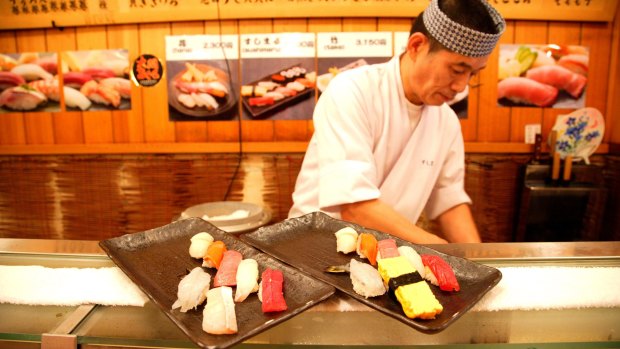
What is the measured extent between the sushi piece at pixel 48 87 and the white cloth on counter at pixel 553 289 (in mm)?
4452

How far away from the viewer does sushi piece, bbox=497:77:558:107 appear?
3.74m

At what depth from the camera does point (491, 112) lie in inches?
149

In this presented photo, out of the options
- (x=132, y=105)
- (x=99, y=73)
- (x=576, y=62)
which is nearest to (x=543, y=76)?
(x=576, y=62)

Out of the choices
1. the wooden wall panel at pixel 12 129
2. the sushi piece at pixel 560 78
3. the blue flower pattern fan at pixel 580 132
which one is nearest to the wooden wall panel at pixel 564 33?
the sushi piece at pixel 560 78

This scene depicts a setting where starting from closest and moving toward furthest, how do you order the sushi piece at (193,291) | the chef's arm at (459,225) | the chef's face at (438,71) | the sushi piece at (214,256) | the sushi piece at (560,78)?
the sushi piece at (193,291)
the sushi piece at (214,256)
the chef's face at (438,71)
the chef's arm at (459,225)
the sushi piece at (560,78)

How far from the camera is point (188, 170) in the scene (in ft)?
12.7

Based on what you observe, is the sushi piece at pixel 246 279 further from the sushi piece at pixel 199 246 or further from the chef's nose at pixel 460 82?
the chef's nose at pixel 460 82

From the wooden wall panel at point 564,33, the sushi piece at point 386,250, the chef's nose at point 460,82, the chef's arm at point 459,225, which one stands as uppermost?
the wooden wall panel at point 564,33

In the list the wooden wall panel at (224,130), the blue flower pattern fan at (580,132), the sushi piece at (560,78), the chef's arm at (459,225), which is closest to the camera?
the chef's arm at (459,225)

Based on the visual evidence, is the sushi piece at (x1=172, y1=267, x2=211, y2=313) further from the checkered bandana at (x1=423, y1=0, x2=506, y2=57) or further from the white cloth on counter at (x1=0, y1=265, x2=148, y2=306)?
the checkered bandana at (x1=423, y1=0, x2=506, y2=57)

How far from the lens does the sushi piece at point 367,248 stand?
1.21 m

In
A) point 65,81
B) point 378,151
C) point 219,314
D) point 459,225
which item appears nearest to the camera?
point 219,314

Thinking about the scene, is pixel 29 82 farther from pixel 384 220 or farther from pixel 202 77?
pixel 384 220

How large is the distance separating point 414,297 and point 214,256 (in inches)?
24.4
